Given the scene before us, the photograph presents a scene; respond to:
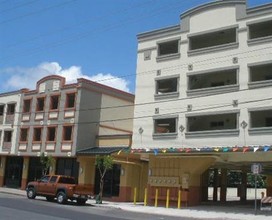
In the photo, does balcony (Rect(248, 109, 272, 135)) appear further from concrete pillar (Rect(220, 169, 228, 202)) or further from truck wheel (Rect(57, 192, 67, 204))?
truck wheel (Rect(57, 192, 67, 204))

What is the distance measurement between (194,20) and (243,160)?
36.1 ft

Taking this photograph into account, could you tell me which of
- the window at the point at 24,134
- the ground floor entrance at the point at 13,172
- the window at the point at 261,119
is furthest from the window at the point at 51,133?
the window at the point at 261,119

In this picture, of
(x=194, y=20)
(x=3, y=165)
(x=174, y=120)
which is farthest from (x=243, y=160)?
(x=3, y=165)

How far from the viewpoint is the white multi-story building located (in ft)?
101

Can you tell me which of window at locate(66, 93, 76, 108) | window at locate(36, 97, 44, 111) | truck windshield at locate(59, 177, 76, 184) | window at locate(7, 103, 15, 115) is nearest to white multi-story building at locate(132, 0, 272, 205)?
truck windshield at locate(59, 177, 76, 184)

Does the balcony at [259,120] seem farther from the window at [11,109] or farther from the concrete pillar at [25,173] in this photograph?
the window at [11,109]

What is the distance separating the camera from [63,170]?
143 ft

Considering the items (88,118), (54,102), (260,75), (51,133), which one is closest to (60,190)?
(88,118)

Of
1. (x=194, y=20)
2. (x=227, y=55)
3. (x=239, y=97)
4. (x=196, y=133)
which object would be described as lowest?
(x=196, y=133)

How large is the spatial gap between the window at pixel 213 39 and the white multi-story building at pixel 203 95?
73mm

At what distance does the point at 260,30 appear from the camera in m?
32.9

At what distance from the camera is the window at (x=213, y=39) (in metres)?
34.0

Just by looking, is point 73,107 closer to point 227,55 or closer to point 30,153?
point 30,153

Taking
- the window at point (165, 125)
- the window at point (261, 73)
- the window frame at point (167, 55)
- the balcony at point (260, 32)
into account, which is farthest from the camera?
the window at point (165, 125)
